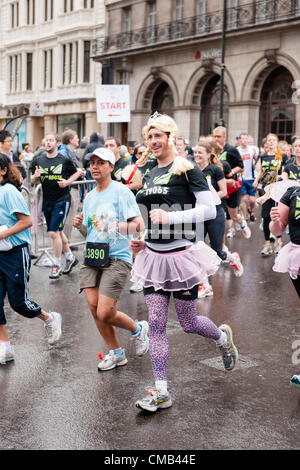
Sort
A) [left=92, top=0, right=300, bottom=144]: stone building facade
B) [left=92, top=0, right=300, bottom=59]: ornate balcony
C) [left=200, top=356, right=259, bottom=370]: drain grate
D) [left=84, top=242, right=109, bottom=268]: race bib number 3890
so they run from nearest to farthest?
1. [left=84, top=242, right=109, bottom=268]: race bib number 3890
2. [left=200, top=356, right=259, bottom=370]: drain grate
3. [left=92, top=0, right=300, bottom=59]: ornate balcony
4. [left=92, top=0, right=300, bottom=144]: stone building facade

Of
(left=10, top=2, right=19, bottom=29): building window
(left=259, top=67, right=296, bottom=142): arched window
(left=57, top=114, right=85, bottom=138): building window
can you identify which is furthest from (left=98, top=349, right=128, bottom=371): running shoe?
(left=10, top=2, right=19, bottom=29): building window

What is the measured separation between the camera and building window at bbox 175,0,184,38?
109 feet

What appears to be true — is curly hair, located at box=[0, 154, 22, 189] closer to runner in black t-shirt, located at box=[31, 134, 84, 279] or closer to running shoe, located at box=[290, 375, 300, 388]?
running shoe, located at box=[290, 375, 300, 388]

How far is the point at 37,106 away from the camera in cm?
2277

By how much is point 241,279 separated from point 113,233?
15.1 ft

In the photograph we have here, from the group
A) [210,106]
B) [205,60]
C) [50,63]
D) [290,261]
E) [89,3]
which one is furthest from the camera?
[50,63]

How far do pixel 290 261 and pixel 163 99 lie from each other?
32.4 metres

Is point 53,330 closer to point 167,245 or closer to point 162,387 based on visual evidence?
point 162,387

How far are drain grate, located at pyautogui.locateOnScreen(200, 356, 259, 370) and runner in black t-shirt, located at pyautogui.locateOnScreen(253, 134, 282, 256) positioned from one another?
5879mm

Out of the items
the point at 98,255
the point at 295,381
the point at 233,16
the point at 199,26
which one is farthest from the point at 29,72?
the point at 295,381

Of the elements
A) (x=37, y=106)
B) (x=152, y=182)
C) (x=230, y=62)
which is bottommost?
(x=152, y=182)

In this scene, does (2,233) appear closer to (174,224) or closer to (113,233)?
(113,233)

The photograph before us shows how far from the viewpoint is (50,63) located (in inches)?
1836

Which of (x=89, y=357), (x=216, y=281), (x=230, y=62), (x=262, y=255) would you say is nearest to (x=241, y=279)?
(x=216, y=281)
